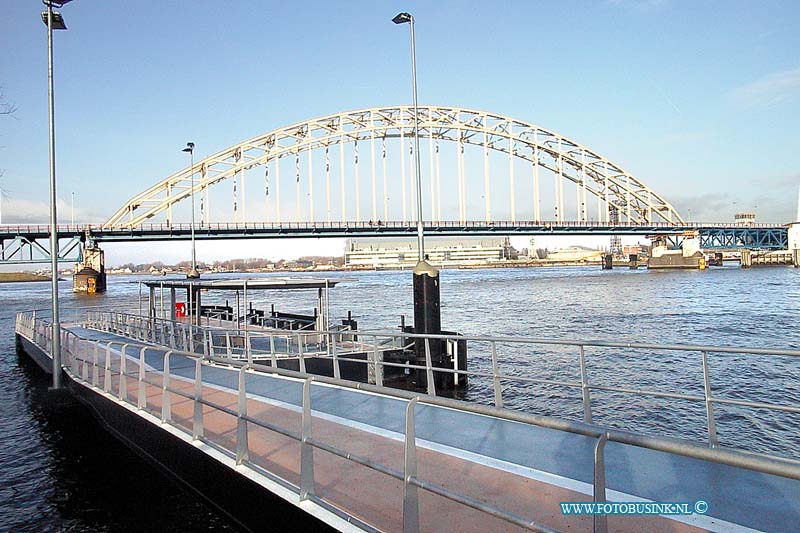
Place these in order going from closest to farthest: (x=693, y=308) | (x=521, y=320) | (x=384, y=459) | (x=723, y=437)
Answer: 1. (x=384, y=459)
2. (x=723, y=437)
3. (x=521, y=320)
4. (x=693, y=308)

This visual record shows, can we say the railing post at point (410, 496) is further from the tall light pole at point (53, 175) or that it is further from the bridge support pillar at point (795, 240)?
the bridge support pillar at point (795, 240)

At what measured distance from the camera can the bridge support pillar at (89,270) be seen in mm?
82938

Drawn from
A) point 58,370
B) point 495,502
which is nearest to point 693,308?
point 58,370

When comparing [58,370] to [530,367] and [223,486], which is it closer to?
[223,486]

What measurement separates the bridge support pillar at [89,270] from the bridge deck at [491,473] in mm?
82157

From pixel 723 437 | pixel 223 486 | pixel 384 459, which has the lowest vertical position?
pixel 723 437

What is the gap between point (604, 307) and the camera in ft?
153

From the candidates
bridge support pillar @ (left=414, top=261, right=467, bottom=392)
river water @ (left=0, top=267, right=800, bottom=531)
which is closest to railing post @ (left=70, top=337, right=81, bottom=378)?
river water @ (left=0, top=267, right=800, bottom=531)

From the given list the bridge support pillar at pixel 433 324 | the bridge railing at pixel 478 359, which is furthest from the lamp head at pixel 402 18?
the bridge railing at pixel 478 359

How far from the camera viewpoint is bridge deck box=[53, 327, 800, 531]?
504cm

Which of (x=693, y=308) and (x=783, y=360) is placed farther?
(x=693, y=308)

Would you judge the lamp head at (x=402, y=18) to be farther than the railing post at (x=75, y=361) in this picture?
Yes

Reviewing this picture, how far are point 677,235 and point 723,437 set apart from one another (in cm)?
11603

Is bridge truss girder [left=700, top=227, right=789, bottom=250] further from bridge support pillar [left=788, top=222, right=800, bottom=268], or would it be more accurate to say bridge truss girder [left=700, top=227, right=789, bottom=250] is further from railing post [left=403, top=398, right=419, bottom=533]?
railing post [left=403, top=398, right=419, bottom=533]
